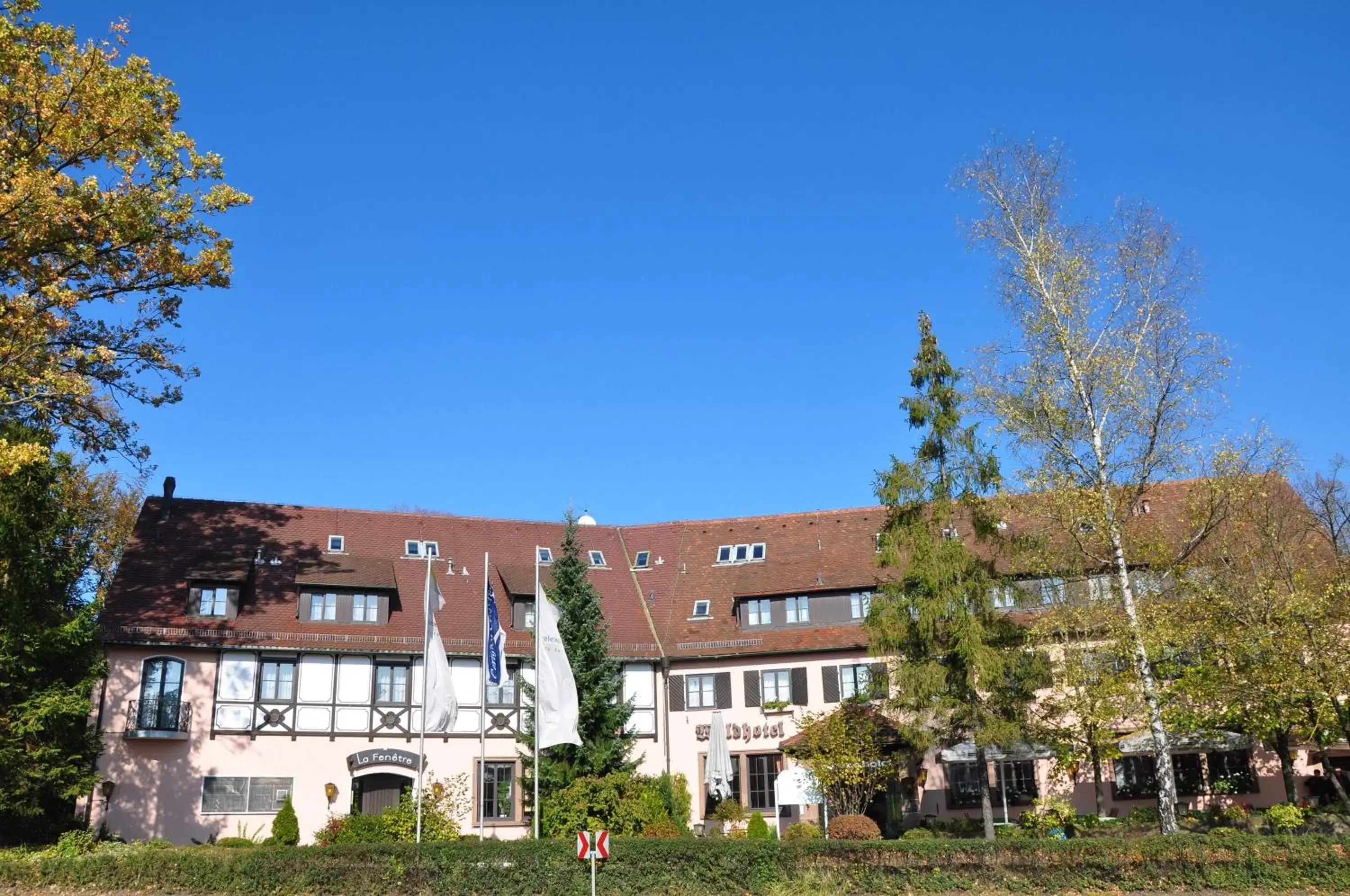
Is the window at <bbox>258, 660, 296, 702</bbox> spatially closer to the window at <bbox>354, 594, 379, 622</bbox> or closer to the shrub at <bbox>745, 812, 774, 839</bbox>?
the window at <bbox>354, 594, 379, 622</bbox>

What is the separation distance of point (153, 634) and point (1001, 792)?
80.7 ft

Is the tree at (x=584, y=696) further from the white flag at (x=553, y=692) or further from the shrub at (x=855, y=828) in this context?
the shrub at (x=855, y=828)

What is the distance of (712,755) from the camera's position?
32.8 meters

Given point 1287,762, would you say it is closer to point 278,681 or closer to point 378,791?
point 378,791

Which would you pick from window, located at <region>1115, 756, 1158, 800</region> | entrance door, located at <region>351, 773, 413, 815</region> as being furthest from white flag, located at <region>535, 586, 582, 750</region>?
window, located at <region>1115, 756, 1158, 800</region>

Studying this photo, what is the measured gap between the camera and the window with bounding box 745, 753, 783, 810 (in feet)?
115

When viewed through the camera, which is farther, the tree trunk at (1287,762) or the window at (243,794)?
the window at (243,794)

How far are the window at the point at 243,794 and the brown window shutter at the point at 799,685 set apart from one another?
14859mm

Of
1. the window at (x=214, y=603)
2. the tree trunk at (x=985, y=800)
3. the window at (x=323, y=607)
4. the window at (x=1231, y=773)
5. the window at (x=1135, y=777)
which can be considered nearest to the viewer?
the tree trunk at (x=985, y=800)

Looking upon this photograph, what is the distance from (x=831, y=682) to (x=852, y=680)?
637mm

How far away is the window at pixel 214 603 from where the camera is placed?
1328 inches

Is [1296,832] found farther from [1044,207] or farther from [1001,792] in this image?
[1044,207]

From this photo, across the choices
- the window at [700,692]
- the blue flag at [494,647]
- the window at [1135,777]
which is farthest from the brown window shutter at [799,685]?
the blue flag at [494,647]

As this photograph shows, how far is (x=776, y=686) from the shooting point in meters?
36.0
